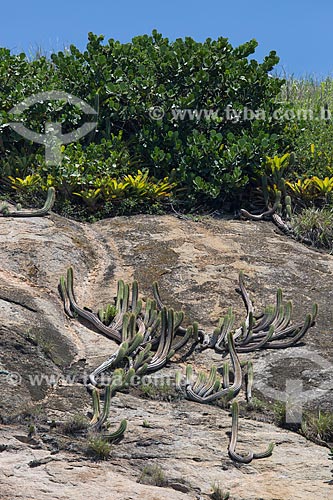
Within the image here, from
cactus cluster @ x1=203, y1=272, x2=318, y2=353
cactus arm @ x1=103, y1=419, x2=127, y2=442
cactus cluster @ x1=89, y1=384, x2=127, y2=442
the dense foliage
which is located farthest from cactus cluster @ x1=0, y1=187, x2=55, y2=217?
cactus arm @ x1=103, y1=419, x2=127, y2=442

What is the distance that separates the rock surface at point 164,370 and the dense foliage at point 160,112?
0.73 metres

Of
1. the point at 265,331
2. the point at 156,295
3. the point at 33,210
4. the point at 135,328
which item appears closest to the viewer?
the point at 135,328

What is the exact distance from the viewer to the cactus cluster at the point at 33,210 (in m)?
10.3

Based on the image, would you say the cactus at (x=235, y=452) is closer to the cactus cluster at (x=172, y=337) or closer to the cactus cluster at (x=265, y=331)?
the cactus cluster at (x=172, y=337)

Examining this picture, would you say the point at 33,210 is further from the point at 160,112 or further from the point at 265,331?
the point at 265,331

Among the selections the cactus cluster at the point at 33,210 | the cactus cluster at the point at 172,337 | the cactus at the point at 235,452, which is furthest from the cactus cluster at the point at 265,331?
the cactus cluster at the point at 33,210

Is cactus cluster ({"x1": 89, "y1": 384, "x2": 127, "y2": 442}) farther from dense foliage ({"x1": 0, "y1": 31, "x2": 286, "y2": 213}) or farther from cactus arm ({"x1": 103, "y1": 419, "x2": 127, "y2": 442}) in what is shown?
dense foliage ({"x1": 0, "y1": 31, "x2": 286, "y2": 213})

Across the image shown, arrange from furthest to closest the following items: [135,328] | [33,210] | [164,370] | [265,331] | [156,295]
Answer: [33,210] < [156,295] < [265,331] < [135,328] < [164,370]

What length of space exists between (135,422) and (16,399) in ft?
2.79

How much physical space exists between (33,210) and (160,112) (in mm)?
2154

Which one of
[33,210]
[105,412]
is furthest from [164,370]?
[33,210]

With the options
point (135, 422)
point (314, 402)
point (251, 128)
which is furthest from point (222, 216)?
point (135, 422)

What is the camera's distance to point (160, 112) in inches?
465

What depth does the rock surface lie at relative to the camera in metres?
6.04
